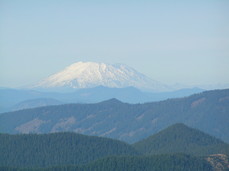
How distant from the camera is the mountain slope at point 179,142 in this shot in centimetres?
15288

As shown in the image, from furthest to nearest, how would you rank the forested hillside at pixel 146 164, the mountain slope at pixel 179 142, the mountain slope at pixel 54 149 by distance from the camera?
the mountain slope at pixel 179 142 → the mountain slope at pixel 54 149 → the forested hillside at pixel 146 164

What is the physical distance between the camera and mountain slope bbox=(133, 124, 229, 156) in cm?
15288

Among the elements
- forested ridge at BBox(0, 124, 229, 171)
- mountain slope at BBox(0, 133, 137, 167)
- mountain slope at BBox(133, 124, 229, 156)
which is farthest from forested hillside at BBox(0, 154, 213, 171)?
mountain slope at BBox(133, 124, 229, 156)

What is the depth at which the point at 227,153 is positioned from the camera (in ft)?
432

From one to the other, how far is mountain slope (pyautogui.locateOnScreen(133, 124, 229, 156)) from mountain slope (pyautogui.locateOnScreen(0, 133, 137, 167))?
13764 millimetres

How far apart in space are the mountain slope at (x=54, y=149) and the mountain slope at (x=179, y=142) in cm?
1376

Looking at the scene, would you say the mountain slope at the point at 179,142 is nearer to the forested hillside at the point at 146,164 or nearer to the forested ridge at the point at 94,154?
the forested ridge at the point at 94,154

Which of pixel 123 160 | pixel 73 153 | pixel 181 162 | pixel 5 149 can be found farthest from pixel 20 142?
pixel 181 162

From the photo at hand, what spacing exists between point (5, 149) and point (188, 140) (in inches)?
2042

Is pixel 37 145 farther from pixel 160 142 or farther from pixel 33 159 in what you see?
pixel 160 142

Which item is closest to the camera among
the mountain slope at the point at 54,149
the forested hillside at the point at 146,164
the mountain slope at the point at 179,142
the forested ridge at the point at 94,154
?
the forested hillside at the point at 146,164

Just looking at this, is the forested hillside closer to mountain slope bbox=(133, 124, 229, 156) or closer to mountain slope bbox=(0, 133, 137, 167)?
mountain slope bbox=(0, 133, 137, 167)

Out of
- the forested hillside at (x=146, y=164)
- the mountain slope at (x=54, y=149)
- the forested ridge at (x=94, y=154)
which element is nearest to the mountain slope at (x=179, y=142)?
the forested ridge at (x=94, y=154)

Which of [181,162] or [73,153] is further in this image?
[73,153]
